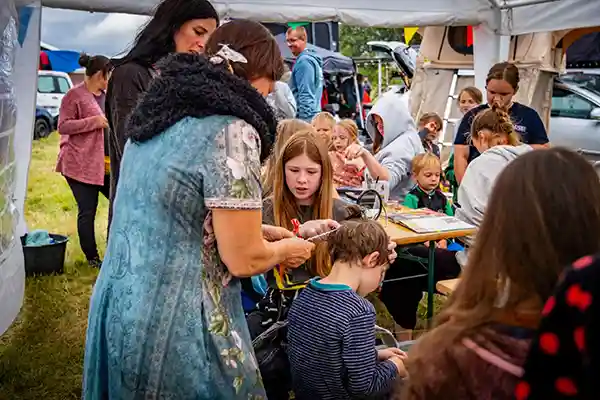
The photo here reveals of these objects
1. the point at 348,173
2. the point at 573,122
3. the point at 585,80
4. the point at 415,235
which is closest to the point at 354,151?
the point at 348,173

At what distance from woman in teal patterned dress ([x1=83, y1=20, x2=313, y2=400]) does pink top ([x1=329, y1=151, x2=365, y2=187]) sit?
3.02 m

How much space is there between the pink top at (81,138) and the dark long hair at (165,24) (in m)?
3.16

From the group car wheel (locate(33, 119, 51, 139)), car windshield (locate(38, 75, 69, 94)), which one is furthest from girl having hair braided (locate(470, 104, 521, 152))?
car windshield (locate(38, 75, 69, 94))

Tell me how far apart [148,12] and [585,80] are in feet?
21.4

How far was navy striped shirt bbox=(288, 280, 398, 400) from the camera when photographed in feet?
7.36

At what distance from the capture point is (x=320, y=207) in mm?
2984

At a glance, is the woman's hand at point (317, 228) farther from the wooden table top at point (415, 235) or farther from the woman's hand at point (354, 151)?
the woman's hand at point (354, 151)

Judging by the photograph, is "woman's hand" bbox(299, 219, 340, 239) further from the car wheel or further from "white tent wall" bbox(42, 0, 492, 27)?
the car wheel

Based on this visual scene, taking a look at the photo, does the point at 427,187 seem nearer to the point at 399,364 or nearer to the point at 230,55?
the point at 399,364

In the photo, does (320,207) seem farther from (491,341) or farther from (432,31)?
(432,31)

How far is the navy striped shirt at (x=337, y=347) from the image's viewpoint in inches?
88.3

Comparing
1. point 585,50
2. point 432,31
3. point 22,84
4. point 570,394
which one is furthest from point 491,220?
point 585,50

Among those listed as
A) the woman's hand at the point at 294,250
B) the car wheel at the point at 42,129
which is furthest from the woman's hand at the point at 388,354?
the car wheel at the point at 42,129

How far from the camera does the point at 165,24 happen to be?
2.25 meters
